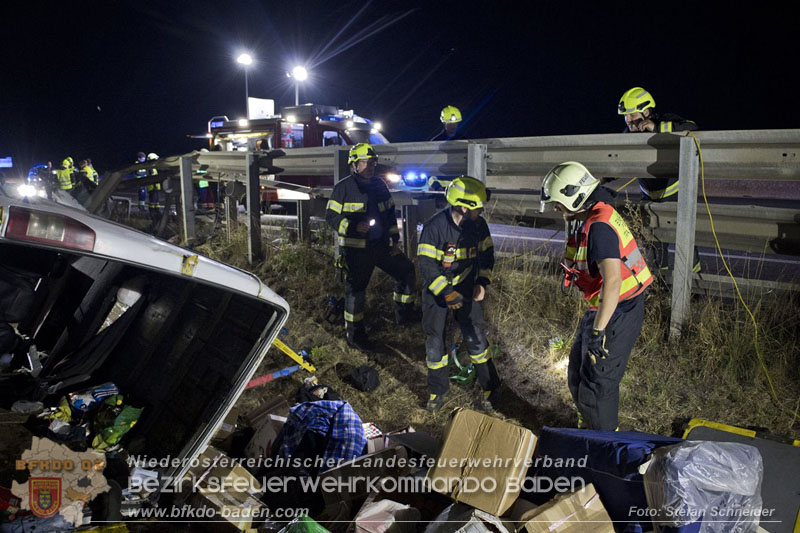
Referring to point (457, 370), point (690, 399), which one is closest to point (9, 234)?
point (457, 370)

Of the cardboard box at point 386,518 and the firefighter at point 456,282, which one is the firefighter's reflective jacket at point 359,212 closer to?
the firefighter at point 456,282

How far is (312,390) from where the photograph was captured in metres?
4.82

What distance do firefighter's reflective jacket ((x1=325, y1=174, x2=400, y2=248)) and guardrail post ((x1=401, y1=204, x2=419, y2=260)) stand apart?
0.36m

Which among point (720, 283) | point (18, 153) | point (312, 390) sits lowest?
point (312, 390)

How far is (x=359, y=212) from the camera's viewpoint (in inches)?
237

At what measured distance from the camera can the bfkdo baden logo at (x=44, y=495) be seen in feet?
7.63

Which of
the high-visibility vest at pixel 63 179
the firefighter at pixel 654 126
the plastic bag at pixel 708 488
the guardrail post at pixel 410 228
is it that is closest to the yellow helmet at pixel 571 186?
the firefighter at pixel 654 126

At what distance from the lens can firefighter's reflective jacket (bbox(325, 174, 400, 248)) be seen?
235 inches

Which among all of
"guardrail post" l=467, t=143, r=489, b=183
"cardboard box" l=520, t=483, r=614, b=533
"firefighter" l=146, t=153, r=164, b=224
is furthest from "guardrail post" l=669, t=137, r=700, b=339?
"firefighter" l=146, t=153, r=164, b=224

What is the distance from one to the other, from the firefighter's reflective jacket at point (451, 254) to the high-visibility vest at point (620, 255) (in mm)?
1103

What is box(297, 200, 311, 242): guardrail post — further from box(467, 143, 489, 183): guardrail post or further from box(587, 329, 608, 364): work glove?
box(587, 329, 608, 364): work glove

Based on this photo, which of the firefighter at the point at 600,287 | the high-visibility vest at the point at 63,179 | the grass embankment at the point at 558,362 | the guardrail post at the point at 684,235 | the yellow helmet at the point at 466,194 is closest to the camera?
the firefighter at the point at 600,287

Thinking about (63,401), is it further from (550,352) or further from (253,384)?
(550,352)

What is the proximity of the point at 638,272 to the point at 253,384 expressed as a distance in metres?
3.18
